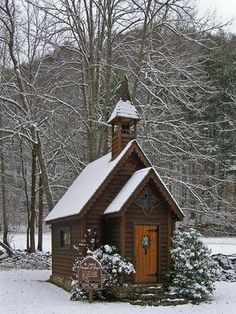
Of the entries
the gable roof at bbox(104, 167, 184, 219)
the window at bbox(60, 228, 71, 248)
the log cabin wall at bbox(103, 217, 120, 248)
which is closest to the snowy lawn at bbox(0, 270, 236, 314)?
the window at bbox(60, 228, 71, 248)

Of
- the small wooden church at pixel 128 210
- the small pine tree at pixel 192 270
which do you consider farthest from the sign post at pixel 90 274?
the small pine tree at pixel 192 270

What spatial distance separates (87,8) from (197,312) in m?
19.2

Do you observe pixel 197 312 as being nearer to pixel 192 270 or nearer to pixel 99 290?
pixel 192 270

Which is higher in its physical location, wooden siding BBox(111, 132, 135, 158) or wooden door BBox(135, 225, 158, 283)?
wooden siding BBox(111, 132, 135, 158)

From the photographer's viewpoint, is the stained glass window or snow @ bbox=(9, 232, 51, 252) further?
snow @ bbox=(9, 232, 51, 252)

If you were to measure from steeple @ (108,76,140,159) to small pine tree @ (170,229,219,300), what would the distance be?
14.3ft

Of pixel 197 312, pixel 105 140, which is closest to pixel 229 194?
pixel 105 140

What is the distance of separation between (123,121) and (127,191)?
336 centimetres

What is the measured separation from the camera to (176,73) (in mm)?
27375

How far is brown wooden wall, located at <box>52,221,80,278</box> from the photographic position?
1866 cm

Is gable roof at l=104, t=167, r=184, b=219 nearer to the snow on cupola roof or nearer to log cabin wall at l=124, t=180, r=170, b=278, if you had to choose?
log cabin wall at l=124, t=180, r=170, b=278

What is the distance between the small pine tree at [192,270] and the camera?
1650 centimetres

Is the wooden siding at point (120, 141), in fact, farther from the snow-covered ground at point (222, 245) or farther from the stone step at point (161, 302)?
the snow-covered ground at point (222, 245)

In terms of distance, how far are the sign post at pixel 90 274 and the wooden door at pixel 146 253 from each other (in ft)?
5.57
